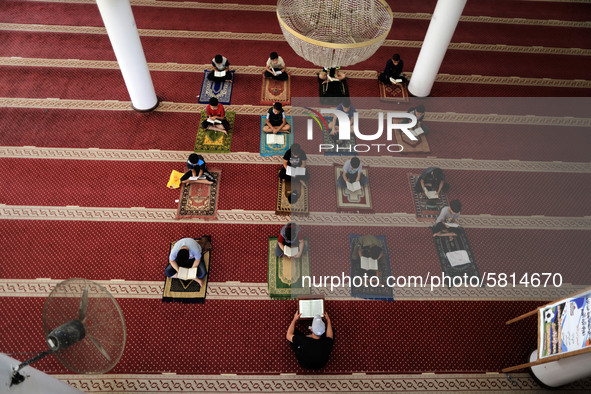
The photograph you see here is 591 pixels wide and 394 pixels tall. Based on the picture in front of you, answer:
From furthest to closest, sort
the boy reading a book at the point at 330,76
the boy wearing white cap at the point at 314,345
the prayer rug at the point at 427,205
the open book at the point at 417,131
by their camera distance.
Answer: the boy reading a book at the point at 330,76 → the open book at the point at 417,131 → the prayer rug at the point at 427,205 → the boy wearing white cap at the point at 314,345

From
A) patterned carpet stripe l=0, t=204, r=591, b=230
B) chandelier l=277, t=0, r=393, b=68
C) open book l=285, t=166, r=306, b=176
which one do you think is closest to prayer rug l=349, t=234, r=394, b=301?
patterned carpet stripe l=0, t=204, r=591, b=230

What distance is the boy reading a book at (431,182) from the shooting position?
5086 mm

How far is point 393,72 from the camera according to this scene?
20.3 ft

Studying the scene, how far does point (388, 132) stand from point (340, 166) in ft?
3.10

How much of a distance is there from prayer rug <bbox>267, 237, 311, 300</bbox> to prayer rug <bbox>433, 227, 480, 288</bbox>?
1527mm

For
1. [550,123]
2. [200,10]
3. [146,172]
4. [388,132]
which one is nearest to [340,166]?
[388,132]

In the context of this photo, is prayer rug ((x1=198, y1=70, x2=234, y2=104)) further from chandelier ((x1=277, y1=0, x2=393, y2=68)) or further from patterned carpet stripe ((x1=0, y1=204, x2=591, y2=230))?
chandelier ((x1=277, y1=0, x2=393, y2=68))

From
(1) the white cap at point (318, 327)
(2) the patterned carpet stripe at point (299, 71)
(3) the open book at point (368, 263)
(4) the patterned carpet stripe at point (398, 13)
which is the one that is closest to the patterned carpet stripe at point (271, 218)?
(3) the open book at point (368, 263)

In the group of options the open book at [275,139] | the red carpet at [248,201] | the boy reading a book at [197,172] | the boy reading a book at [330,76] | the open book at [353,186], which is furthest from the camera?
the boy reading a book at [330,76]

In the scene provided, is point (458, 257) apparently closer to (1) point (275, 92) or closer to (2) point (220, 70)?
(1) point (275, 92)

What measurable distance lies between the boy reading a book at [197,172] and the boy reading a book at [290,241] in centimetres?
118

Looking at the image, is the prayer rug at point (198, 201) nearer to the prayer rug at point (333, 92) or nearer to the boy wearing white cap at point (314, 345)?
the boy wearing white cap at point (314, 345)

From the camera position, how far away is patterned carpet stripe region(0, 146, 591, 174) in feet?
17.3

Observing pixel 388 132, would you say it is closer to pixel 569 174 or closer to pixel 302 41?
pixel 569 174
